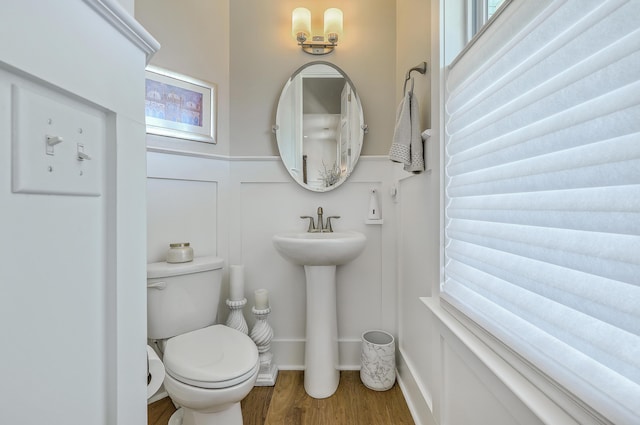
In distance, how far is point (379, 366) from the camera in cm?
158

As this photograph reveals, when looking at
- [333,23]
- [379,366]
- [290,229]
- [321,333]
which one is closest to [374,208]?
[290,229]

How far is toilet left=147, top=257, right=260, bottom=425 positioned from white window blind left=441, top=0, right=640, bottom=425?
0.91 metres

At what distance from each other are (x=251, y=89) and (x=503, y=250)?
1.70 m

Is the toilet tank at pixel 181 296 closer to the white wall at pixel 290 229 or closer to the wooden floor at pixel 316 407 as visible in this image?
the white wall at pixel 290 229

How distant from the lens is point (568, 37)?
0.54 meters

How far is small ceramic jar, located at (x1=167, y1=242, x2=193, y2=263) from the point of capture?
146 cm

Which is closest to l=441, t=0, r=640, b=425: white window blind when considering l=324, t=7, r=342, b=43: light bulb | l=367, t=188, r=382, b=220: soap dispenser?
l=367, t=188, r=382, b=220: soap dispenser

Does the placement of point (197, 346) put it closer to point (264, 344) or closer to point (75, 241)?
point (264, 344)

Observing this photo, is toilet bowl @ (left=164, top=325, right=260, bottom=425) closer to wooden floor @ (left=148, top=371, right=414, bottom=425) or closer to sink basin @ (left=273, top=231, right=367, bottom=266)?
wooden floor @ (left=148, top=371, right=414, bottom=425)

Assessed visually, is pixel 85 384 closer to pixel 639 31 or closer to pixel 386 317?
pixel 639 31

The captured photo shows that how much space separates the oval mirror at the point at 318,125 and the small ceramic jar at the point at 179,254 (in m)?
0.76

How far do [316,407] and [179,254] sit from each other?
3.50 ft

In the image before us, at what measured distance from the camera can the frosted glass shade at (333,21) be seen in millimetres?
1712

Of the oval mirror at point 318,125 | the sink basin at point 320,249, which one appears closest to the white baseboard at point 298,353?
the sink basin at point 320,249
